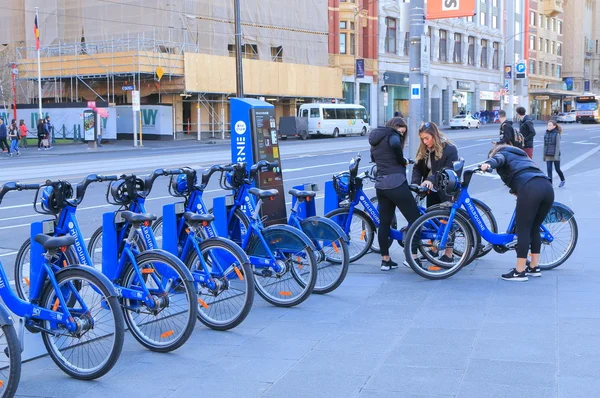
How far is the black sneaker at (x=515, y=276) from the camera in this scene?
772 centimetres

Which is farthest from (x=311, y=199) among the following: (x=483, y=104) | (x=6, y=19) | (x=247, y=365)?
(x=483, y=104)

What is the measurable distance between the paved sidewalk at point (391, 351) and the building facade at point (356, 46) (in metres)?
50.3

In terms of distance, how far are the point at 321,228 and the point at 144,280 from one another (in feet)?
7.32

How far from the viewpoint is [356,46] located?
57.5 metres

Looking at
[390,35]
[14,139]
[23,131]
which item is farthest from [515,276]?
[390,35]

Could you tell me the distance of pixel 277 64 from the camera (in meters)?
48.8

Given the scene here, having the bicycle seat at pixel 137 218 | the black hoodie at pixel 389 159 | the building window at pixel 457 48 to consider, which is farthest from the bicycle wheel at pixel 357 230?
the building window at pixel 457 48

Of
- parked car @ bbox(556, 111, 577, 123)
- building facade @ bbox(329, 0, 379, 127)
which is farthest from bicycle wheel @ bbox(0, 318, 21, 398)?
parked car @ bbox(556, 111, 577, 123)

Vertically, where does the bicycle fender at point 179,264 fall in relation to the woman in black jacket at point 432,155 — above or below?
below

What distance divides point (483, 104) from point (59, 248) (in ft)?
262

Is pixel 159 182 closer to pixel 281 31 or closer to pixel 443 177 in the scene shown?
pixel 443 177

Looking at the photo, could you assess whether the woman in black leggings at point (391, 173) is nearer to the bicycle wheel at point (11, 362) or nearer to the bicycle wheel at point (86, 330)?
the bicycle wheel at point (86, 330)

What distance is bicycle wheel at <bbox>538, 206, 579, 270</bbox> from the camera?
8.30 m

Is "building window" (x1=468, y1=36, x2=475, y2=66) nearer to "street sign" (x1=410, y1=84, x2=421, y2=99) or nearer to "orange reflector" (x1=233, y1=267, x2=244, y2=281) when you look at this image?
"street sign" (x1=410, y1=84, x2=421, y2=99)
